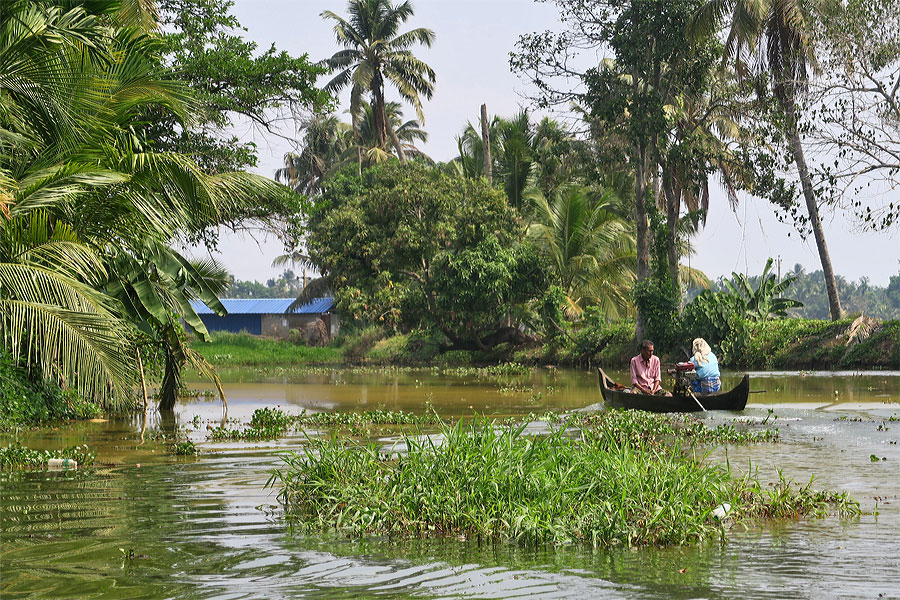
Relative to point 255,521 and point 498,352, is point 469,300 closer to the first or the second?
point 498,352

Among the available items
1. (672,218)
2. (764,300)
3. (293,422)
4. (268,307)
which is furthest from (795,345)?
(268,307)

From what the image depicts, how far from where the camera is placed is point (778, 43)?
2950 cm

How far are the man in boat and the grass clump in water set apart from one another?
8287 millimetres

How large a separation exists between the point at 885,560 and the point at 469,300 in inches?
1165

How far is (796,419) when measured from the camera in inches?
616

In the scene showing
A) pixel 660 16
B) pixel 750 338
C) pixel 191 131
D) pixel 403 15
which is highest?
pixel 403 15

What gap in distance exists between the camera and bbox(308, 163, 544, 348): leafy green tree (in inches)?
1415

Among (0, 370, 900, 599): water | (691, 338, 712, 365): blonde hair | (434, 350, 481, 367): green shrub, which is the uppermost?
(434, 350, 481, 367): green shrub

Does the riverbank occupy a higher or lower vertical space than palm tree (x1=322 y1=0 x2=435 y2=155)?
lower

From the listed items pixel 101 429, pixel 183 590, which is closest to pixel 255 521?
pixel 183 590

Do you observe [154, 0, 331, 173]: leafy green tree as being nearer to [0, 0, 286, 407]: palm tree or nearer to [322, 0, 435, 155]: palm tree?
[0, 0, 286, 407]: palm tree

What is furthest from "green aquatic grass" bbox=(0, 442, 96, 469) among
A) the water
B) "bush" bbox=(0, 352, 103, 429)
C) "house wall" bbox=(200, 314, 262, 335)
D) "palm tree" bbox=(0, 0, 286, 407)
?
"house wall" bbox=(200, 314, 262, 335)

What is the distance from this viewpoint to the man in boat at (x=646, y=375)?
16688 mm

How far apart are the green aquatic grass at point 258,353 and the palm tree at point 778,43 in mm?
21365
